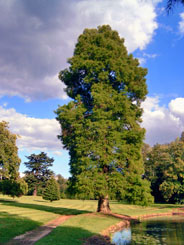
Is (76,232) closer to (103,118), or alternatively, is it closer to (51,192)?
(103,118)

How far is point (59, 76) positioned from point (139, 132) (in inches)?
430

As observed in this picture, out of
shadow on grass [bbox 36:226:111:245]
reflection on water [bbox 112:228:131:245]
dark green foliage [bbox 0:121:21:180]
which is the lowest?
reflection on water [bbox 112:228:131:245]

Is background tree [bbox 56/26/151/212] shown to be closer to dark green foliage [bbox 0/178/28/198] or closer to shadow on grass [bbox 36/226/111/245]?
shadow on grass [bbox 36/226/111/245]

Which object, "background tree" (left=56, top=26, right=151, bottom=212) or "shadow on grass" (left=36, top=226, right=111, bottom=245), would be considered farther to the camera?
"background tree" (left=56, top=26, right=151, bottom=212)

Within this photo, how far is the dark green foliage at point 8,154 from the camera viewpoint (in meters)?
33.4

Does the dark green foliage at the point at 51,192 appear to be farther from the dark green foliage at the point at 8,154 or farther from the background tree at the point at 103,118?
the background tree at the point at 103,118

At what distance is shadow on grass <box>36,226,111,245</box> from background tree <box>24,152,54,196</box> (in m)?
62.7

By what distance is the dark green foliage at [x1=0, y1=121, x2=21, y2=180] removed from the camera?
33.4 m

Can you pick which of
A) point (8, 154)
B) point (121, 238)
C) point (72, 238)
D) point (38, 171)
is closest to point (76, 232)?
point (72, 238)

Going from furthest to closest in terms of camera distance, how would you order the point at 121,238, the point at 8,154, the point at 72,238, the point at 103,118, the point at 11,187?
the point at 11,187 < the point at 8,154 < the point at 103,118 < the point at 121,238 < the point at 72,238

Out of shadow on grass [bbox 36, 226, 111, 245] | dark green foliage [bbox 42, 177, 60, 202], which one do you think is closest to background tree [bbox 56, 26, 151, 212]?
shadow on grass [bbox 36, 226, 111, 245]

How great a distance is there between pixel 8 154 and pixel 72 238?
25.3 m

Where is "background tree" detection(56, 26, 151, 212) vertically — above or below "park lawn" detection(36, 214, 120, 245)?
above

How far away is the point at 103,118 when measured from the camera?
2136 cm
